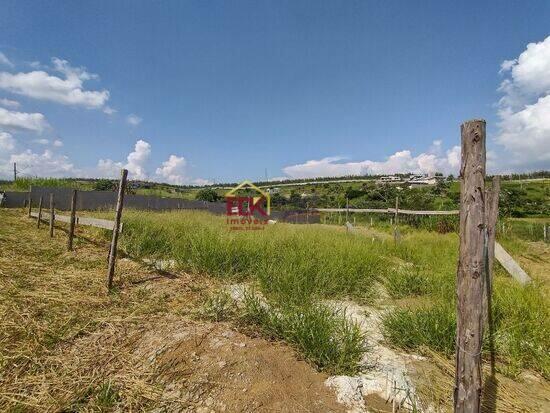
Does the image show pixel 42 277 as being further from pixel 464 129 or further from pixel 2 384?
pixel 464 129

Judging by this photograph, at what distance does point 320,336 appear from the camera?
3.01 meters

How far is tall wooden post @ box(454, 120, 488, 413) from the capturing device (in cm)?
199

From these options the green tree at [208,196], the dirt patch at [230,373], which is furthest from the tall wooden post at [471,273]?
the green tree at [208,196]

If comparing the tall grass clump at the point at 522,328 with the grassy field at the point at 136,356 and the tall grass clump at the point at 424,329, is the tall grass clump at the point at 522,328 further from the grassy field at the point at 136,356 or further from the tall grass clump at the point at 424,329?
the grassy field at the point at 136,356

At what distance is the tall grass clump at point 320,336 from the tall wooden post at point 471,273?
3.38 feet

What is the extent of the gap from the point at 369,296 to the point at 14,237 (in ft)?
29.2

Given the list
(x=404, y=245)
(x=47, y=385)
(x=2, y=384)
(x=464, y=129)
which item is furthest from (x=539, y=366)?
(x=404, y=245)

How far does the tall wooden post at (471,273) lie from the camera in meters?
1.99

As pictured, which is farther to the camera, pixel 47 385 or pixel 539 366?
pixel 539 366

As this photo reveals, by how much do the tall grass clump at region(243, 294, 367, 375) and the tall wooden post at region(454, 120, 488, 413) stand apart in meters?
1.03

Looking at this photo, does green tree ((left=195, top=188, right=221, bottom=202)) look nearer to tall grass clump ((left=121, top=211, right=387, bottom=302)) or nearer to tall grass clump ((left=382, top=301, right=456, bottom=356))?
tall grass clump ((left=121, top=211, right=387, bottom=302))

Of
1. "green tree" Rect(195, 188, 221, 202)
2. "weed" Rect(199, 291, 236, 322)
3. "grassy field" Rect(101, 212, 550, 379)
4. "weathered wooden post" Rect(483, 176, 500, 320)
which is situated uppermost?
"green tree" Rect(195, 188, 221, 202)

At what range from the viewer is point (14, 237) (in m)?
8.15

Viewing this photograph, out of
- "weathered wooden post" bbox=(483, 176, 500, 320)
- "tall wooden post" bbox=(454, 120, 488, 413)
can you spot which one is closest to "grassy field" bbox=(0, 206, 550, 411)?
"weathered wooden post" bbox=(483, 176, 500, 320)
